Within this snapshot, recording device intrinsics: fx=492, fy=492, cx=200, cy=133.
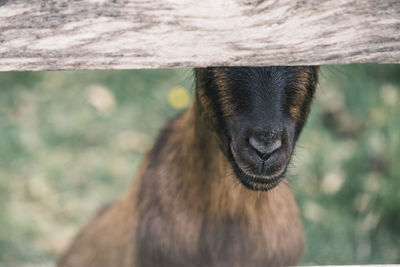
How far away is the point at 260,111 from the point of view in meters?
1.80

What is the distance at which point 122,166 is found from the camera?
4.77 m

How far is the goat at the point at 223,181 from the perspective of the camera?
1840 millimetres

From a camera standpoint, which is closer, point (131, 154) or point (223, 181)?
point (223, 181)

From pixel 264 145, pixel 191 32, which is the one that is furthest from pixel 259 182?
pixel 191 32

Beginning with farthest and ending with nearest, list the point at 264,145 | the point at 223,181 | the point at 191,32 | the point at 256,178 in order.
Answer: the point at 223,181 → the point at 256,178 → the point at 264,145 → the point at 191,32

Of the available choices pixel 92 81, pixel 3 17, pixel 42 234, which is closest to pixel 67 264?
pixel 42 234

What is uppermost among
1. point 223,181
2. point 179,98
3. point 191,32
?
point 191,32

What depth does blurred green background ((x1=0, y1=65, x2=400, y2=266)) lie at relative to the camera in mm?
4105

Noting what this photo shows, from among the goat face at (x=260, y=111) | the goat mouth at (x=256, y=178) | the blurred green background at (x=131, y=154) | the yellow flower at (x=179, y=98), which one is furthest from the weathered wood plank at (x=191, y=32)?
the yellow flower at (x=179, y=98)

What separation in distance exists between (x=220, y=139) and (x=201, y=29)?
86cm

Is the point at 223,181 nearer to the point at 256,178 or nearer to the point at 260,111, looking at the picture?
the point at 256,178

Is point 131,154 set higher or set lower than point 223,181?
lower

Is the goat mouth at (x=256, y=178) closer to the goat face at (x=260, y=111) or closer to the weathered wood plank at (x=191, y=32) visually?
the goat face at (x=260, y=111)

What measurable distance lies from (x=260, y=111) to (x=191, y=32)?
1.84ft
